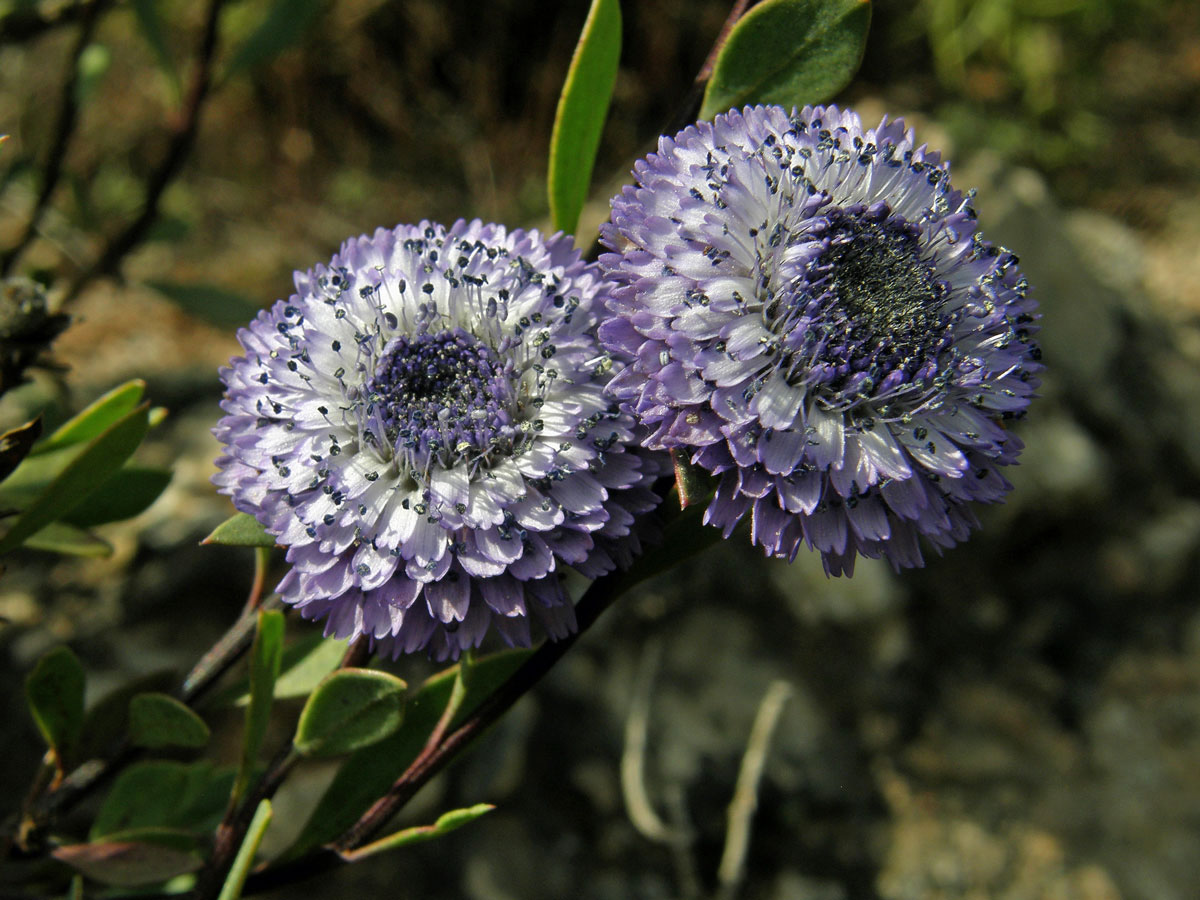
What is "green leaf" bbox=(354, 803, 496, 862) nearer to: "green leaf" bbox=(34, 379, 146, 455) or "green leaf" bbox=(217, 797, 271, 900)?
"green leaf" bbox=(217, 797, 271, 900)

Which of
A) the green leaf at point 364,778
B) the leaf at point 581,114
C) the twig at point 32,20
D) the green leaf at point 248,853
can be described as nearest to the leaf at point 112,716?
the green leaf at point 364,778

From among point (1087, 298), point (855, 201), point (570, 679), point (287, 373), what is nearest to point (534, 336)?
point (287, 373)

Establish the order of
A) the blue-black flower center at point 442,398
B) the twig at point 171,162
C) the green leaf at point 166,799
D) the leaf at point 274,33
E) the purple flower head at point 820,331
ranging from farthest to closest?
the leaf at point 274,33, the twig at point 171,162, the green leaf at point 166,799, the blue-black flower center at point 442,398, the purple flower head at point 820,331

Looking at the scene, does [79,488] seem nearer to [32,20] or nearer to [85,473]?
[85,473]

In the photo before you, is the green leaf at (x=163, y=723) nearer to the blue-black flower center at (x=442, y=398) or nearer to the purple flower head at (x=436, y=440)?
the purple flower head at (x=436, y=440)

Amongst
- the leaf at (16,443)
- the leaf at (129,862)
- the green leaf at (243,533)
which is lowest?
the leaf at (129,862)

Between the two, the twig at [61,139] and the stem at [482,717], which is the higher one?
the twig at [61,139]

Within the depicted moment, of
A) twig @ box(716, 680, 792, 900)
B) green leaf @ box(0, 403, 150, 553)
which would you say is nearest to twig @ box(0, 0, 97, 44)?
green leaf @ box(0, 403, 150, 553)
